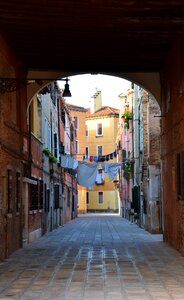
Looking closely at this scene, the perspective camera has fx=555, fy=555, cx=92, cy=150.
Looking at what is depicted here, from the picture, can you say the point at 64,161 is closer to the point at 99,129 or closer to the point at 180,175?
the point at 180,175

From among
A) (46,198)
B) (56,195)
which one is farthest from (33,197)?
(56,195)

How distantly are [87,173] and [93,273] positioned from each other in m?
28.0

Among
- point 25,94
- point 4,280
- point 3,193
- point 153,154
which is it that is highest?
point 25,94

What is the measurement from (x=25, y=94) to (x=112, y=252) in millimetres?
5970

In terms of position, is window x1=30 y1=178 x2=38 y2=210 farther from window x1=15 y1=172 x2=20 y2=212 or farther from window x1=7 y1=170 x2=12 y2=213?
window x1=7 y1=170 x2=12 y2=213

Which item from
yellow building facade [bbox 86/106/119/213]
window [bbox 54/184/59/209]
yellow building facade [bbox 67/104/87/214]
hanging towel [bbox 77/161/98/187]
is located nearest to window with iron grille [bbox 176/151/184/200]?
window [bbox 54/184/59/209]

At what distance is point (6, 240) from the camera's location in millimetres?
13555

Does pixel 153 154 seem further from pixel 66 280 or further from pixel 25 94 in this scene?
pixel 66 280

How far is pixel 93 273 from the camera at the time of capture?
1062 cm

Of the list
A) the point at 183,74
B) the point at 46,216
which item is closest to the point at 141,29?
the point at 183,74

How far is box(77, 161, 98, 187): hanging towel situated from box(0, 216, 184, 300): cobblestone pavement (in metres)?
22.3

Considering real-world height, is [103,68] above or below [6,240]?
above

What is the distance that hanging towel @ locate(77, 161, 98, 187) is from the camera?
3841cm

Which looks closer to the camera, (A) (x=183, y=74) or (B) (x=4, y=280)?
(B) (x=4, y=280)
